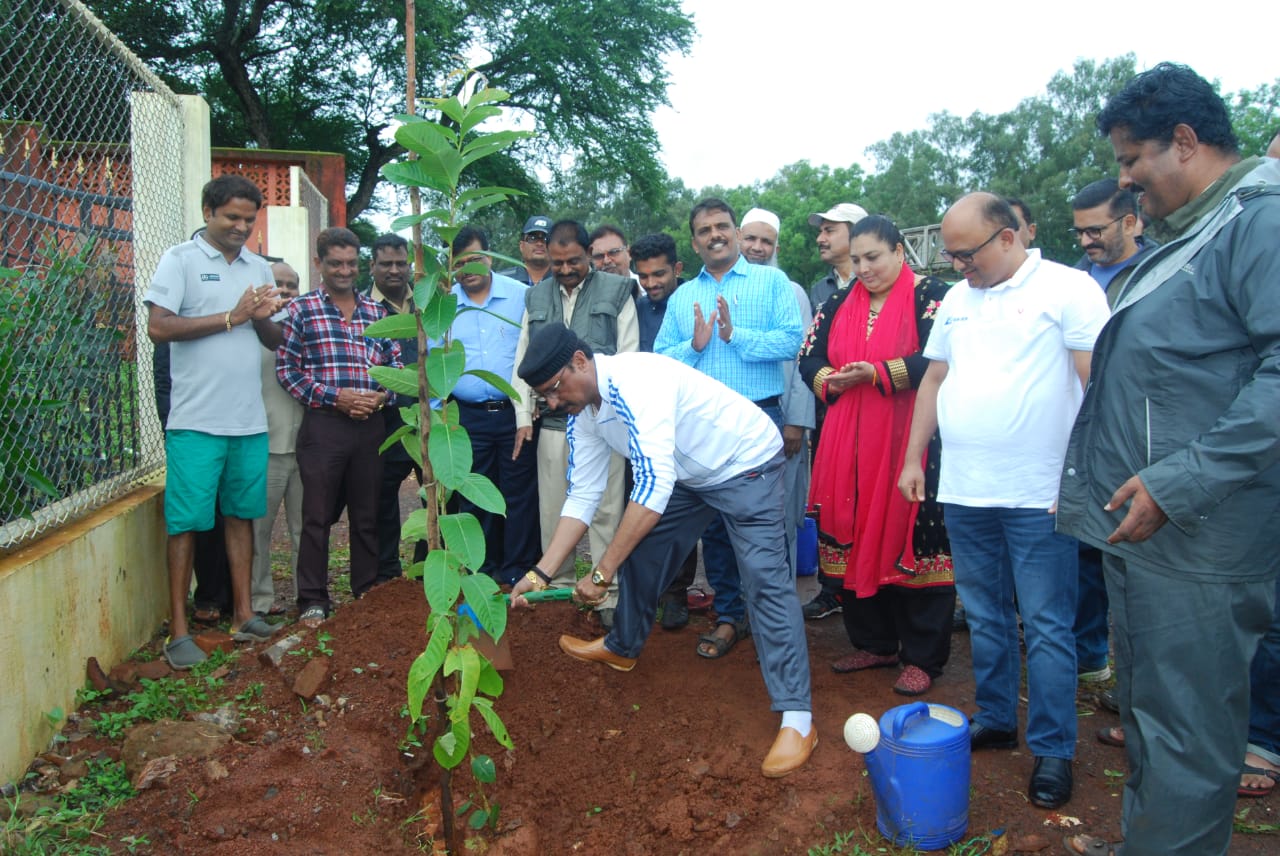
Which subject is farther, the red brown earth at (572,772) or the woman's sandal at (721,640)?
the woman's sandal at (721,640)

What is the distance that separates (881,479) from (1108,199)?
1819 mm

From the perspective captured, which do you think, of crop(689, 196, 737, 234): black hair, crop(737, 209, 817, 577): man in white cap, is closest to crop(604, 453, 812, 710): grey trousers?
crop(737, 209, 817, 577): man in white cap

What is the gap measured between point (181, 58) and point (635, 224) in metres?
32.5

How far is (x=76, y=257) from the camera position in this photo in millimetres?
3988

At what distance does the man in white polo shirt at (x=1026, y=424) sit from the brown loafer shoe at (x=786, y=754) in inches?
28.4

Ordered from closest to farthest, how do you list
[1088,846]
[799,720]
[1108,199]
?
1. [1088,846]
2. [799,720]
3. [1108,199]

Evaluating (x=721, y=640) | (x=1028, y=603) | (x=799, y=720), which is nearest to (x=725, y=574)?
(x=721, y=640)

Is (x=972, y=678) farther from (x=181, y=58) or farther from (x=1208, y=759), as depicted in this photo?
(x=181, y=58)

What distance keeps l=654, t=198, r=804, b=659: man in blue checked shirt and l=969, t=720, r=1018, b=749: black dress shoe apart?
1222 millimetres

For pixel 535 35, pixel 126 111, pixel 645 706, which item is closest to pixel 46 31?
pixel 126 111

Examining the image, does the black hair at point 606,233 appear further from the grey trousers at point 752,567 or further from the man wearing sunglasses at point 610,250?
the grey trousers at point 752,567

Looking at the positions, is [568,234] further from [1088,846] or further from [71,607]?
[1088,846]

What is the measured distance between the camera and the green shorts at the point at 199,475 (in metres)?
4.11

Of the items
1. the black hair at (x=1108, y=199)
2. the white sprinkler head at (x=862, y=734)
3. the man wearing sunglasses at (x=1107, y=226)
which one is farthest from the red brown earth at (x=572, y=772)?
the black hair at (x=1108, y=199)
